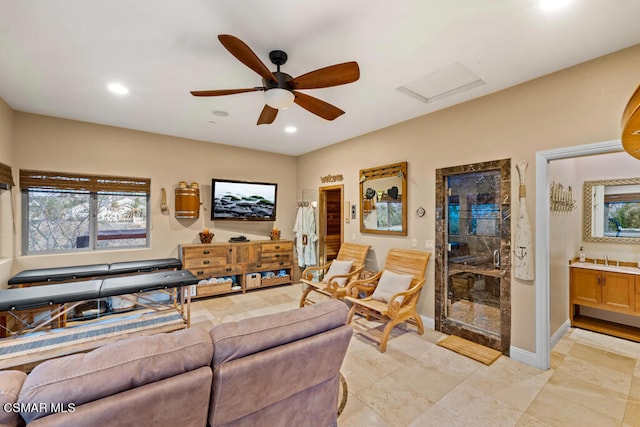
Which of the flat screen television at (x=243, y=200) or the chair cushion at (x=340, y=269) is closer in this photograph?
the chair cushion at (x=340, y=269)

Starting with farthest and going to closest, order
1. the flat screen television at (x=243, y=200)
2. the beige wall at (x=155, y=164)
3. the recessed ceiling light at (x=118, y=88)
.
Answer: the flat screen television at (x=243, y=200)
the beige wall at (x=155, y=164)
the recessed ceiling light at (x=118, y=88)

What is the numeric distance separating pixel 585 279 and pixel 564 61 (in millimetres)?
2939

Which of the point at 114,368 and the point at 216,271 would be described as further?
the point at 216,271

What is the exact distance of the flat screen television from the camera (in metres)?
5.35

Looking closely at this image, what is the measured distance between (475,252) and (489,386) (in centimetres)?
146

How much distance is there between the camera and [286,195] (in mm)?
6406

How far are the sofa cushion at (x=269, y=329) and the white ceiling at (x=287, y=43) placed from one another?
2033mm

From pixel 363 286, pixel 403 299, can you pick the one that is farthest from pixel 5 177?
pixel 403 299

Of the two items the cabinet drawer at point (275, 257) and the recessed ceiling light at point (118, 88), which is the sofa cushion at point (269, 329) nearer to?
the recessed ceiling light at point (118, 88)

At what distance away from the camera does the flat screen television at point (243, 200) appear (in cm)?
535

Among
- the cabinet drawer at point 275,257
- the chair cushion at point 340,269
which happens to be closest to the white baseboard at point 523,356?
the chair cushion at point 340,269

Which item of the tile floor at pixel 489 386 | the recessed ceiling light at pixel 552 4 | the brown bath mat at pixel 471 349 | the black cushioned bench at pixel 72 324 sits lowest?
the tile floor at pixel 489 386

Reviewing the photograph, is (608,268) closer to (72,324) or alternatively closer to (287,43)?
(287,43)

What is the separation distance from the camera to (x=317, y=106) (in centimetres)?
271
